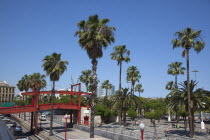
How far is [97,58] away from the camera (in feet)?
93.4

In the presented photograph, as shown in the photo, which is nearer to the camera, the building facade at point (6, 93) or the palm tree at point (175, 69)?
the palm tree at point (175, 69)

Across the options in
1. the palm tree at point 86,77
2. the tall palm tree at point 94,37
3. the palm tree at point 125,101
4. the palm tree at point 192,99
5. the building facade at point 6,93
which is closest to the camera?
the tall palm tree at point 94,37

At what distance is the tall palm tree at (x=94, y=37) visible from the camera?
89.7ft

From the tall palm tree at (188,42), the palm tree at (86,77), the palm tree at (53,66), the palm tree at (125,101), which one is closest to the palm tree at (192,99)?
the tall palm tree at (188,42)

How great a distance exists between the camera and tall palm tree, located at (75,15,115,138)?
89.7 feet

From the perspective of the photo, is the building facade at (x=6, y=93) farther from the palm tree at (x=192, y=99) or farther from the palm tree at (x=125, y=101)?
the palm tree at (x=192, y=99)

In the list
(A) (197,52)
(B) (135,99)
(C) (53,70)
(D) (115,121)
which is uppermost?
(A) (197,52)

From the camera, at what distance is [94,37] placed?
27.6 m

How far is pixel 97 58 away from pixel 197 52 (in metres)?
16.6

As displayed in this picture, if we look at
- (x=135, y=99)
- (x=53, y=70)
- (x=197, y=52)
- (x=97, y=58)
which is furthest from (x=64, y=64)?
(x=197, y=52)

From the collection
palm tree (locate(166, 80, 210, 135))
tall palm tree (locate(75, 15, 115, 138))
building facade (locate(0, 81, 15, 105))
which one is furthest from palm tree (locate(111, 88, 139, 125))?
building facade (locate(0, 81, 15, 105))

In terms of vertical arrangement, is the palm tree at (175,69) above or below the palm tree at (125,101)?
above

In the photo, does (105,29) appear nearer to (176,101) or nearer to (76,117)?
(176,101)

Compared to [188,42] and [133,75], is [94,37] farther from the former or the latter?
[133,75]
